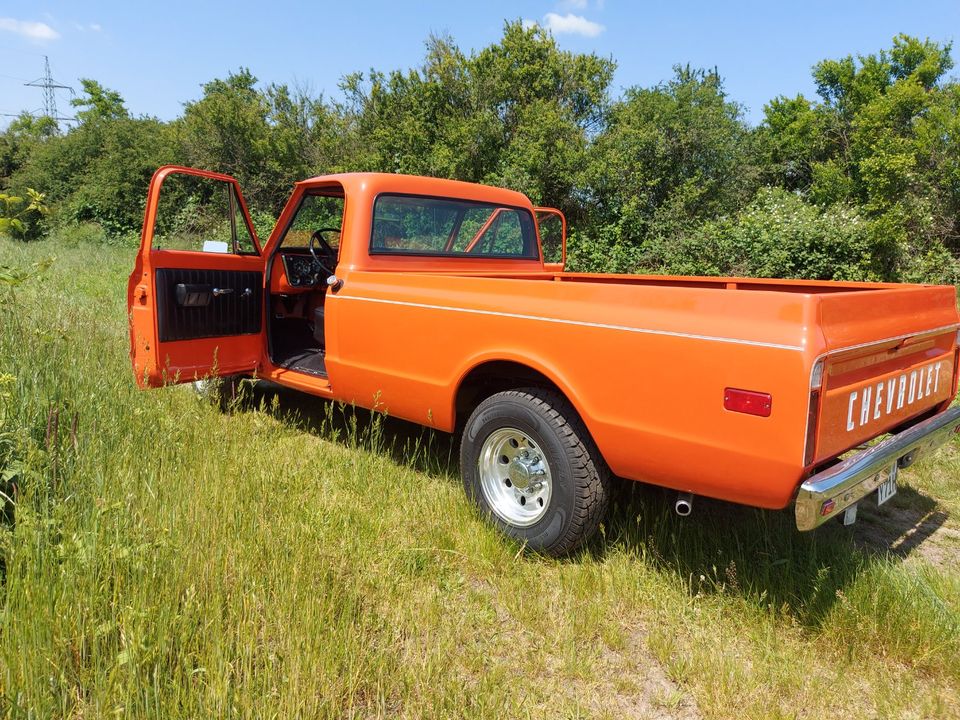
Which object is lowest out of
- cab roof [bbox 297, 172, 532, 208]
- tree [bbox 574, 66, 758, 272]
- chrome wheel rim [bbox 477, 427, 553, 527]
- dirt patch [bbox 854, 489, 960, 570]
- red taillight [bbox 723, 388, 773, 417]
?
dirt patch [bbox 854, 489, 960, 570]

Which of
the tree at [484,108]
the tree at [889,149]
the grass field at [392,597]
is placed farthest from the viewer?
the tree at [484,108]

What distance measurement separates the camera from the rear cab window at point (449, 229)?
4.36 m

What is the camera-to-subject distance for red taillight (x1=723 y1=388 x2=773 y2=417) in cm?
234

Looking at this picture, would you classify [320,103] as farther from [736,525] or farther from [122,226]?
[736,525]

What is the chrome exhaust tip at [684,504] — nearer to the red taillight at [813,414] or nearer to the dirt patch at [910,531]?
the red taillight at [813,414]

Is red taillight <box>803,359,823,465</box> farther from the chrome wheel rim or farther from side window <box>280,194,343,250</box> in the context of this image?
side window <box>280,194,343,250</box>

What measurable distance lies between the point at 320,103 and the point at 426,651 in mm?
20396

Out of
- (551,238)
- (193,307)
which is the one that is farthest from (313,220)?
(551,238)

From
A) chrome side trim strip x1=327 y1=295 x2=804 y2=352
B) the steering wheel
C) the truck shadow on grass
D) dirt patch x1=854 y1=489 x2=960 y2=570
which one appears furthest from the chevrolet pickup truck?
dirt patch x1=854 y1=489 x2=960 y2=570

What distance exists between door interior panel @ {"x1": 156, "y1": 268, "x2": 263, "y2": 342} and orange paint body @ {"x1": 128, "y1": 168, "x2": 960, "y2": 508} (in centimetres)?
100

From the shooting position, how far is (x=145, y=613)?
7.08 ft

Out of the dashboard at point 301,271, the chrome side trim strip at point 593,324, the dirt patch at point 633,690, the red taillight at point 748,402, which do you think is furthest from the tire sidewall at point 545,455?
the dashboard at point 301,271

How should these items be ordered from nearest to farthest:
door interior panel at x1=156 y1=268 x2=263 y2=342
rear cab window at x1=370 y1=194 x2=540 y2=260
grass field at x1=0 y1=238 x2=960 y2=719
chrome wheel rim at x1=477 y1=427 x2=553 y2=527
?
grass field at x1=0 y1=238 x2=960 y2=719 → chrome wheel rim at x1=477 y1=427 x2=553 y2=527 → rear cab window at x1=370 y1=194 x2=540 y2=260 → door interior panel at x1=156 y1=268 x2=263 y2=342

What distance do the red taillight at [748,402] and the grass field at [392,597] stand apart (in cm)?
93
